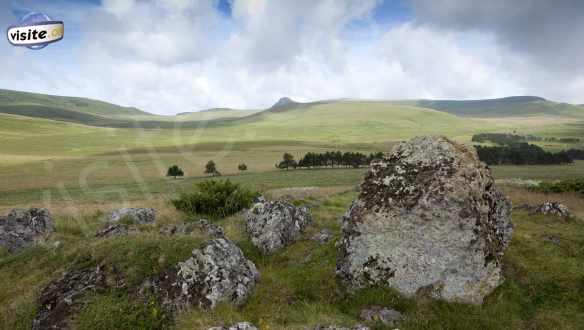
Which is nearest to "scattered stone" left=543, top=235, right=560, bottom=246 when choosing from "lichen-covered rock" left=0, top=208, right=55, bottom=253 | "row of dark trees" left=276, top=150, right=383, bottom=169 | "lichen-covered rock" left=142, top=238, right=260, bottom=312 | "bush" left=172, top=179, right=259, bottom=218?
"lichen-covered rock" left=142, top=238, right=260, bottom=312

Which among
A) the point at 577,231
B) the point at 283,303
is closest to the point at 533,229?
the point at 577,231

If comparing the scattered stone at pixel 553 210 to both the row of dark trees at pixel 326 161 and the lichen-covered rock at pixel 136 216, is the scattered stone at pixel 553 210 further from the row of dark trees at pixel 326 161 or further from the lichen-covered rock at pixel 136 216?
the row of dark trees at pixel 326 161

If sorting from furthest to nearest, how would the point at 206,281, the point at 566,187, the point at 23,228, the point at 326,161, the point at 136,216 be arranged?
→ 1. the point at 326,161
2. the point at 566,187
3. the point at 136,216
4. the point at 23,228
5. the point at 206,281

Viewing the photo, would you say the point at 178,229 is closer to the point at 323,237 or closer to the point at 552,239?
the point at 323,237

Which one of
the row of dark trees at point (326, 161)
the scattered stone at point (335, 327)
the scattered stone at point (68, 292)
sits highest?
the scattered stone at point (68, 292)

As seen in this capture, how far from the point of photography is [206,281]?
930 cm

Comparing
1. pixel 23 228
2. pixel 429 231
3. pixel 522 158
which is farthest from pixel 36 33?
pixel 522 158

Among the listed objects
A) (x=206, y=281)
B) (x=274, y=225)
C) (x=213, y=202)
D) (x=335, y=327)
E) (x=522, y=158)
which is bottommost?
(x=522, y=158)

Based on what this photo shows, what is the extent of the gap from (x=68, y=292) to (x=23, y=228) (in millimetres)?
8764

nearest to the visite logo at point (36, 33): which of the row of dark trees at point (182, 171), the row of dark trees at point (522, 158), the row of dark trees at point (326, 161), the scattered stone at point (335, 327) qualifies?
the scattered stone at point (335, 327)

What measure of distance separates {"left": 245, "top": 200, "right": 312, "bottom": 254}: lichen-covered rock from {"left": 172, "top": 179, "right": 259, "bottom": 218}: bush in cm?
483

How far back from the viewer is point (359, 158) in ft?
324

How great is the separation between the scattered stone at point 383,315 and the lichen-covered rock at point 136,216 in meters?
12.4

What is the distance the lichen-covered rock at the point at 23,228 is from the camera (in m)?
14.7
